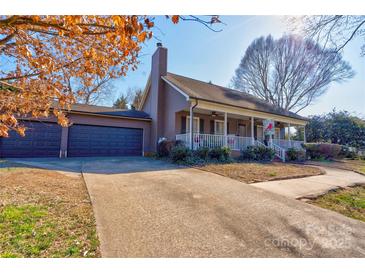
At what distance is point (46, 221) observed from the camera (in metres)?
2.93

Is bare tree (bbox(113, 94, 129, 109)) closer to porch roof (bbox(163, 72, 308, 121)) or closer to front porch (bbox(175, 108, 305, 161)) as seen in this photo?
porch roof (bbox(163, 72, 308, 121))

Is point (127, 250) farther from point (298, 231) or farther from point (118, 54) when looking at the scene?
point (118, 54)

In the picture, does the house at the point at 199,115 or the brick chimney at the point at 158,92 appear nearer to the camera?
the house at the point at 199,115

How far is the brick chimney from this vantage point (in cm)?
1327

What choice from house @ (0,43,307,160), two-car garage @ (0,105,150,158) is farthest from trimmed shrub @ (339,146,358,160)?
two-car garage @ (0,105,150,158)

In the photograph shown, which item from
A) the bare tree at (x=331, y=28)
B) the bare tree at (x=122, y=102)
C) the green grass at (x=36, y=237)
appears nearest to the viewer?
the green grass at (x=36, y=237)

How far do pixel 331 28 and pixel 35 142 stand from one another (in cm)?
1412

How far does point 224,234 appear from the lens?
2.70m

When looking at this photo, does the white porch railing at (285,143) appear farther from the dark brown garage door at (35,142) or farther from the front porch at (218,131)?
the dark brown garage door at (35,142)

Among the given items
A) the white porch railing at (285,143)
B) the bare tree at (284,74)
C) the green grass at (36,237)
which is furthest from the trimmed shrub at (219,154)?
the bare tree at (284,74)

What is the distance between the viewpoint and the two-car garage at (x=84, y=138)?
33.8 ft

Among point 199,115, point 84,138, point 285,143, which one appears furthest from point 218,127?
point 84,138
